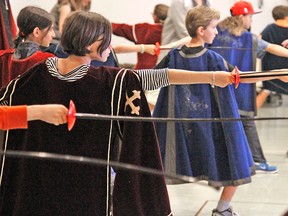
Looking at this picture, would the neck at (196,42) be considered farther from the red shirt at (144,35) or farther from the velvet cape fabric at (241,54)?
the red shirt at (144,35)

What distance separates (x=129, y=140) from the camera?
2.41 metres

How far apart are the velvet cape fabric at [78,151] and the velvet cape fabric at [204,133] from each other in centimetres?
115

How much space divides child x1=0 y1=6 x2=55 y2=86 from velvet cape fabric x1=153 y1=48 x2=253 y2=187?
29.4 inches

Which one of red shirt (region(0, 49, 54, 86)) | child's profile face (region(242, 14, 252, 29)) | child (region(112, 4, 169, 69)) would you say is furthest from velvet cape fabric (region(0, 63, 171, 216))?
child (region(112, 4, 169, 69))

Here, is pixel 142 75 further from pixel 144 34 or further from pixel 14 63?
pixel 144 34

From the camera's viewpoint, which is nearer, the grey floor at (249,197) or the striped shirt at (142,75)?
the striped shirt at (142,75)

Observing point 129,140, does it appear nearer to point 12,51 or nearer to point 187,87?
point 12,51

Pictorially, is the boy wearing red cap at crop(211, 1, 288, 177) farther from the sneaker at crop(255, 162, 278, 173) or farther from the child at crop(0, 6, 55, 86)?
the child at crop(0, 6, 55, 86)

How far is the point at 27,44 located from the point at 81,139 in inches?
29.4

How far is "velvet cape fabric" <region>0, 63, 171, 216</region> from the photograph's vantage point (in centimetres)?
238

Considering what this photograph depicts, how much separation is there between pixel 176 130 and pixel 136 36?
7.92ft

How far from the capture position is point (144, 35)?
19.5 ft

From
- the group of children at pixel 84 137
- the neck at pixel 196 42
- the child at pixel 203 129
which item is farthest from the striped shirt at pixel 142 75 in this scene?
the neck at pixel 196 42

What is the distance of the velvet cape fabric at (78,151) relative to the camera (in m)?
2.38
